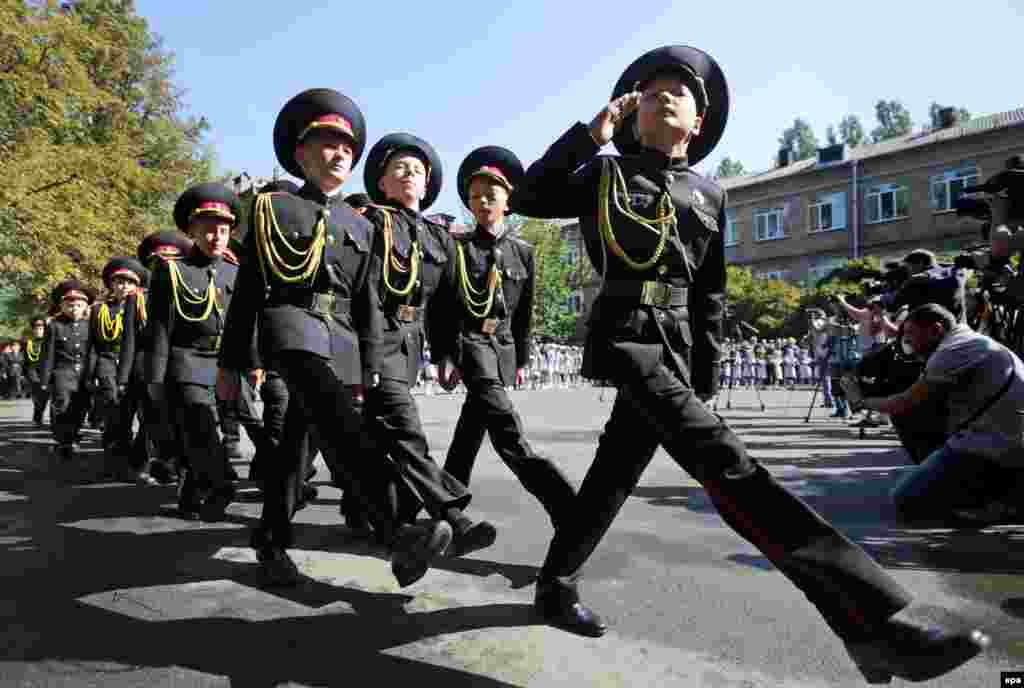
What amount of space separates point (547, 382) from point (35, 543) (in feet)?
97.1

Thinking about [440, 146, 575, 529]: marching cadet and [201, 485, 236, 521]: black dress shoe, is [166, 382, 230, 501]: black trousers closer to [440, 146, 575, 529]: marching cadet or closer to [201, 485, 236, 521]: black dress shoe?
[201, 485, 236, 521]: black dress shoe

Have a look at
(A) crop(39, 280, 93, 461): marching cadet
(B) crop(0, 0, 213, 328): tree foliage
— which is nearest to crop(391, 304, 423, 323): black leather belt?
(A) crop(39, 280, 93, 461): marching cadet

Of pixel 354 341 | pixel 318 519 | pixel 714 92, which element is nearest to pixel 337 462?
pixel 354 341

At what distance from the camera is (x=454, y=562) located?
4.50 metres

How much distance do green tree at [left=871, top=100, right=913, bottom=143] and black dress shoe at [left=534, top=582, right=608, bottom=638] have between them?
8010 centimetres

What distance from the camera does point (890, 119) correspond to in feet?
247

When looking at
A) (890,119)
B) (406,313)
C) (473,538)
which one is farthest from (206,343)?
(890,119)

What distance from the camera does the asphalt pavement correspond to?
2.93 meters

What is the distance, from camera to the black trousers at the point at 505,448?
4422 millimetres

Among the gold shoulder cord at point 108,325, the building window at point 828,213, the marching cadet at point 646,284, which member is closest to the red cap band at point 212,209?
the marching cadet at point 646,284

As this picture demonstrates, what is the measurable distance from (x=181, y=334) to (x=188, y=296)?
0.93ft

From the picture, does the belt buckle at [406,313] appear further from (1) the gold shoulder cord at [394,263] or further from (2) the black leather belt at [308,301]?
(2) the black leather belt at [308,301]

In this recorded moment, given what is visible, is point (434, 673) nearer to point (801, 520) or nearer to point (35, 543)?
point (801, 520)

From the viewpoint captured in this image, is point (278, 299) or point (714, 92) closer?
point (714, 92)
